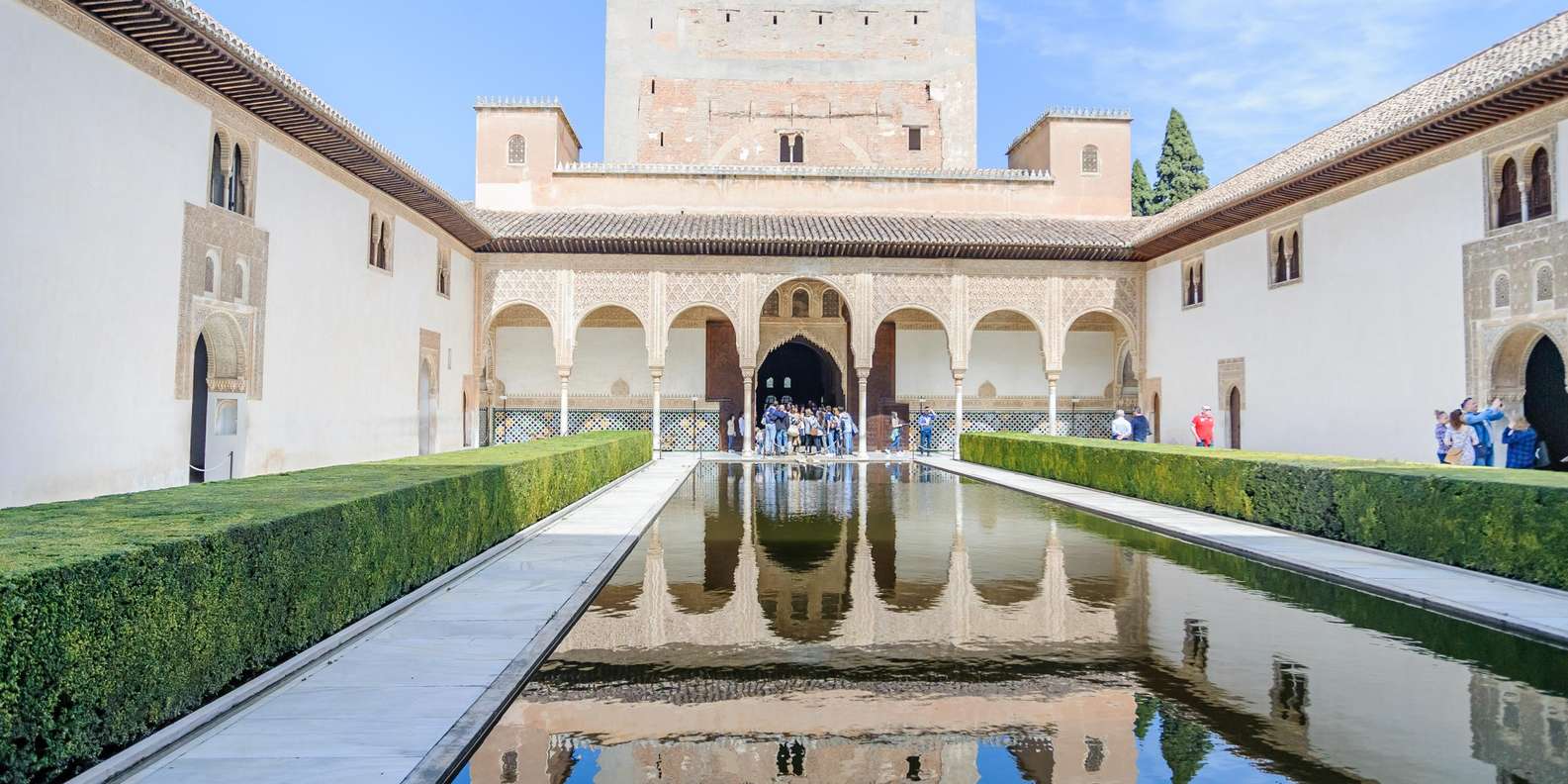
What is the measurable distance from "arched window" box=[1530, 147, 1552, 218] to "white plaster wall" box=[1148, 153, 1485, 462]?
70 cm

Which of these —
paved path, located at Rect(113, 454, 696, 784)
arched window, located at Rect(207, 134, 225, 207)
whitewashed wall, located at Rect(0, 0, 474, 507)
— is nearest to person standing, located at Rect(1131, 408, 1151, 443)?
whitewashed wall, located at Rect(0, 0, 474, 507)

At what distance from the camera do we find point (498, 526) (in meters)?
8.16

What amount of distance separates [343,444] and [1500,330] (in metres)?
14.6

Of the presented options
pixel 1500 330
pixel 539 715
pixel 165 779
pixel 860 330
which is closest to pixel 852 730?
pixel 539 715

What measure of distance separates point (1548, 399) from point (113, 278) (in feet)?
51.4

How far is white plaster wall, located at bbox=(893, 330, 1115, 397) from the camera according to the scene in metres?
24.2

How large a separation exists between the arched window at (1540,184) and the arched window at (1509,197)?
0.18 meters

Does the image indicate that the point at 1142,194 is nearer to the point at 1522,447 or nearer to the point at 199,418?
the point at 1522,447

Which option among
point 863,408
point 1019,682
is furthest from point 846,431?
point 1019,682

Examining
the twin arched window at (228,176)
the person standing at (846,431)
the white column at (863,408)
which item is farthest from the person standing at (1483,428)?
the twin arched window at (228,176)

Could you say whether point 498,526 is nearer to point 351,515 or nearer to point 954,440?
point 351,515

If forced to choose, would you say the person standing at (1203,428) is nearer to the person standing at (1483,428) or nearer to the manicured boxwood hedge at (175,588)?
the person standing at (1483,428)

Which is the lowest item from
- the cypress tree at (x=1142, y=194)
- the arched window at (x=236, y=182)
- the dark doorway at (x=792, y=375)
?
the dark doorway at (x=792, y=375)

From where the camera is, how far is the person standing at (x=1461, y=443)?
11234mm
